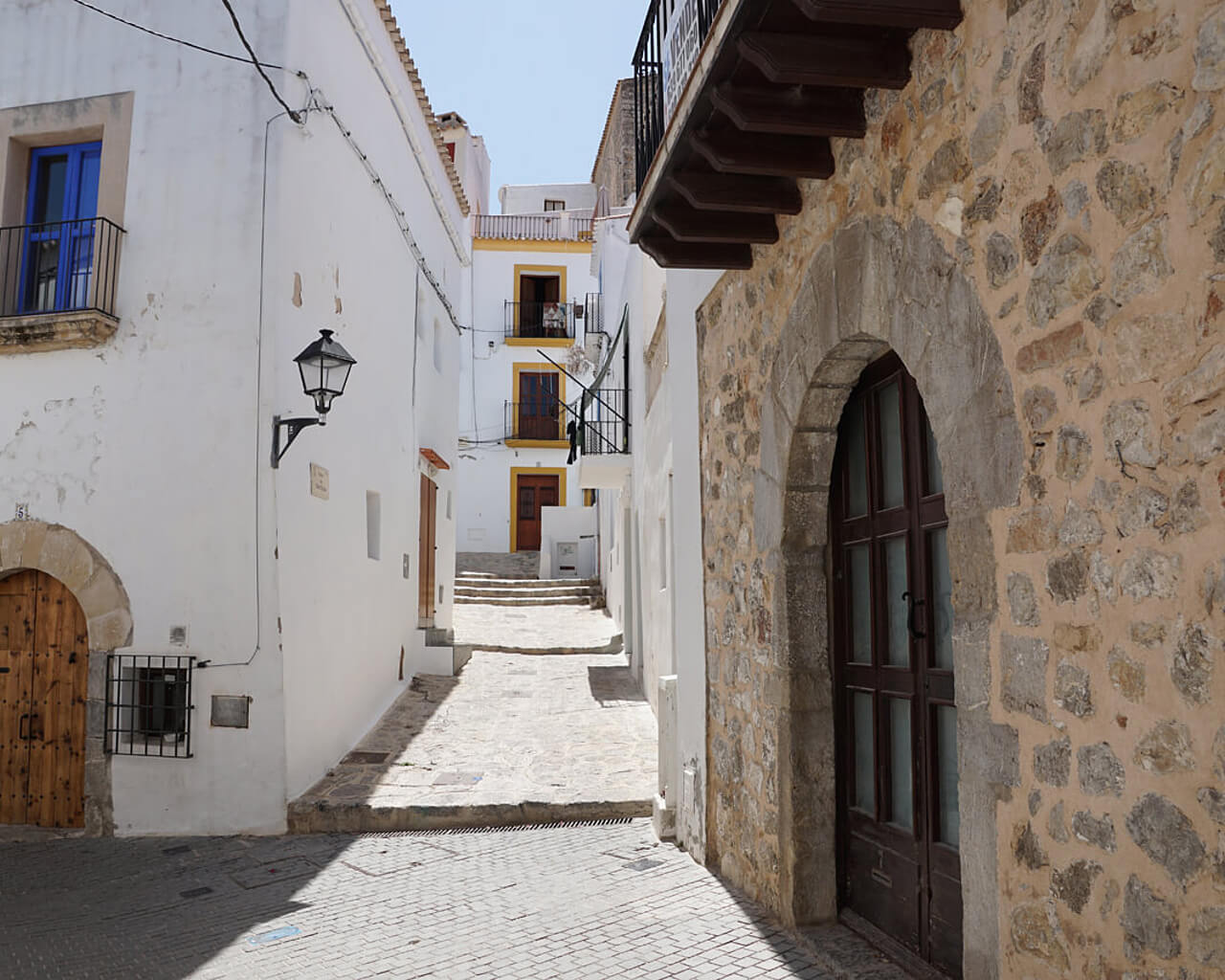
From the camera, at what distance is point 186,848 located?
6457mm

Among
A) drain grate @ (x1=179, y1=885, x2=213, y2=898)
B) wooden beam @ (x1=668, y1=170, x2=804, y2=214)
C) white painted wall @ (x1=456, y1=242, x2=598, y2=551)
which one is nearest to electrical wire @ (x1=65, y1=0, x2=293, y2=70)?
wooden beam @ (x1=668, y1=170, x2=804, y2=214)

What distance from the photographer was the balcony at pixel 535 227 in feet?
82.9

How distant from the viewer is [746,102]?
331 centimetres

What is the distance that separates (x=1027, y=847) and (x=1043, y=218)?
1494mm

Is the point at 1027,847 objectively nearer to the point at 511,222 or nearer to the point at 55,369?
the point at 55,369

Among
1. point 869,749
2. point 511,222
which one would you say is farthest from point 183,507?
point 511,222

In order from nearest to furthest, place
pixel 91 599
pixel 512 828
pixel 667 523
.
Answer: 1. pixel 512 828
2. pixel 91 599
3. pixel 667 523

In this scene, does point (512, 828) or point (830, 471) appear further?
point (512, 828)

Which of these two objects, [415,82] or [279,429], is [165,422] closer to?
[279,429]

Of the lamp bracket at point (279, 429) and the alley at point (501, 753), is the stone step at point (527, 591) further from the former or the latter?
the lamp bracket at point (279, 429)

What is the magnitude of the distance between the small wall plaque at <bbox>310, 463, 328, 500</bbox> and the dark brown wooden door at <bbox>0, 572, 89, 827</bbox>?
72.9 inches

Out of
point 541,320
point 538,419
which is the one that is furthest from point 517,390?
point 541,320

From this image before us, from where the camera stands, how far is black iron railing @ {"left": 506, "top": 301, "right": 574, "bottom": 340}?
81.4ft

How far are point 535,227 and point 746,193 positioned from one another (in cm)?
2325
